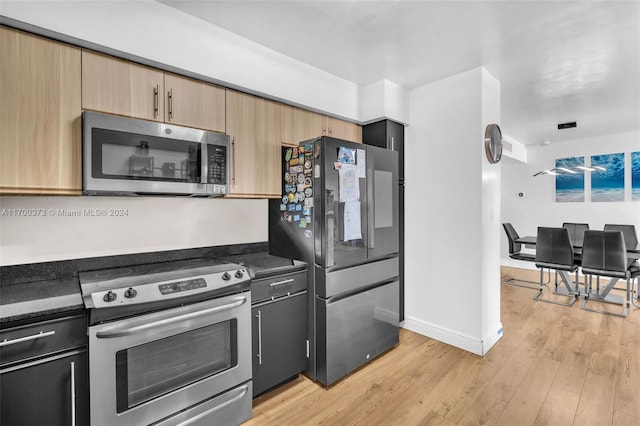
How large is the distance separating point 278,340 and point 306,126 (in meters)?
1.75

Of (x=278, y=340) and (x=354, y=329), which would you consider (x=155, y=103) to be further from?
(x=354, y=329)

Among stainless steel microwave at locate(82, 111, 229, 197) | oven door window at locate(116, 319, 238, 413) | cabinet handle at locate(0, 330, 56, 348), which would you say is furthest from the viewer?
stainless steel microwave at locate(82, 111, 229, 197)

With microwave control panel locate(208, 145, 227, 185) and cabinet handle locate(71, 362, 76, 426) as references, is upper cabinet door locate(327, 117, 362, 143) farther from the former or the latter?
cabinet handle locate(71, 362, 76, 426)

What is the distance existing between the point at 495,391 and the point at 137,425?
90.4 inches

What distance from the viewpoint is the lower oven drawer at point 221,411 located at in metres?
1.70

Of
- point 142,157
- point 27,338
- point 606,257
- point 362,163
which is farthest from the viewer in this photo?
point 606,257

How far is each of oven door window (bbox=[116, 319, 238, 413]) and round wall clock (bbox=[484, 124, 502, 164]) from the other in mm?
2563

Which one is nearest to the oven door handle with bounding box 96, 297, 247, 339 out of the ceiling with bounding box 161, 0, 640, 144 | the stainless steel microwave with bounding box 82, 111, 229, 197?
the stainless steel microwave with bounding box 82, 111, 229, 197

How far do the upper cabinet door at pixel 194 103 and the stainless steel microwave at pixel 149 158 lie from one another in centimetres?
11

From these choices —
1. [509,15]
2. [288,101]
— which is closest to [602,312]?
[509,15]

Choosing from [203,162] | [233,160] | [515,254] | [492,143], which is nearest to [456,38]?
[492,143]

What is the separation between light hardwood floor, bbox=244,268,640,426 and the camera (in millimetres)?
1995

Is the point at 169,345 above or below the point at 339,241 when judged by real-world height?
below

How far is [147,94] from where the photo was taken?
1872 mm
